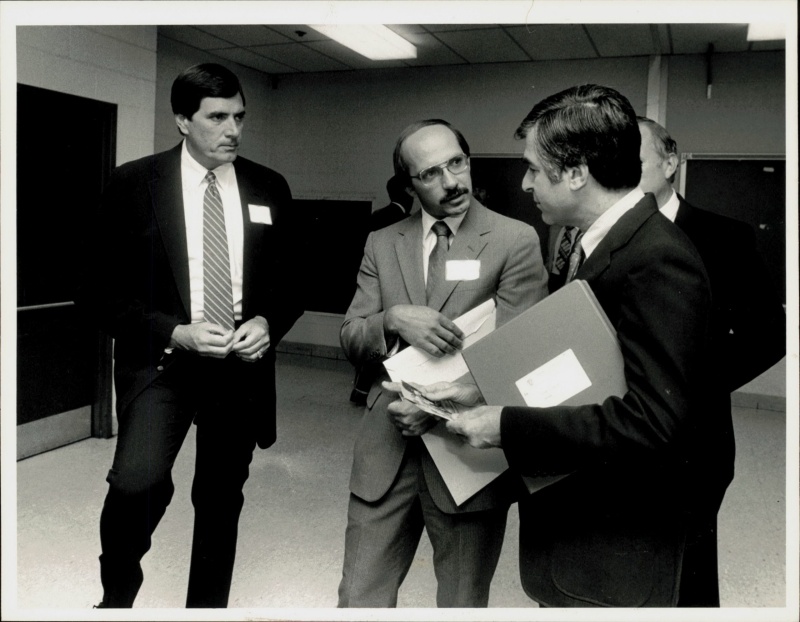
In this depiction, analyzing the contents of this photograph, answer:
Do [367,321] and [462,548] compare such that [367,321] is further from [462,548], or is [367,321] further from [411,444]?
[462,548]

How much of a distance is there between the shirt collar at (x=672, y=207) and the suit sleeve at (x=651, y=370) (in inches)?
35.3

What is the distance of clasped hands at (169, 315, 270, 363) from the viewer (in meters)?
1.52

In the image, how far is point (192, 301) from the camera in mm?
1675

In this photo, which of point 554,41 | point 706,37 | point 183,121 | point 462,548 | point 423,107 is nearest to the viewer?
point 462,548

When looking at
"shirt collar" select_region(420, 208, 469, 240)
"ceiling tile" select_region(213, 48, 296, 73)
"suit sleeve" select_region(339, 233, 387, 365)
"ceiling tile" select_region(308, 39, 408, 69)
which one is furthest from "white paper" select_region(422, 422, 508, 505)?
"ceiling tile" select_region(213, 48, 296, 73)

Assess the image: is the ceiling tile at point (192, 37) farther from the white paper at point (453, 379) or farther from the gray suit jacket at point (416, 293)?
the white paper at point (453, 379)

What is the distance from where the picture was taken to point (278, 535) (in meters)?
2.55

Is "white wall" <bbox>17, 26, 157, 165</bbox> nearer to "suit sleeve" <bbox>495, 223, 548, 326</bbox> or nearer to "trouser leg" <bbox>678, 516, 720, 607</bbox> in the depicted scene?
→ "suit sleeve" <bbox>495, 223, 548, 326</bbox>

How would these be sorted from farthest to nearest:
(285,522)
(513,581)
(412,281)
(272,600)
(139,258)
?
1. (285,522)
2. (513,581)
3. (272,600)
4. (139,258)
5. (412,281)

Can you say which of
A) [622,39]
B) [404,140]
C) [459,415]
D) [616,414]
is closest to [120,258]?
[404,140]

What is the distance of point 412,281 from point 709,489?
77cm

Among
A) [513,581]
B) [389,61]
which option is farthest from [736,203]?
[513,581]

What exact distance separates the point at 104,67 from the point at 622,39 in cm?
351

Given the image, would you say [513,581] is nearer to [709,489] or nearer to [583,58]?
[709,489]
